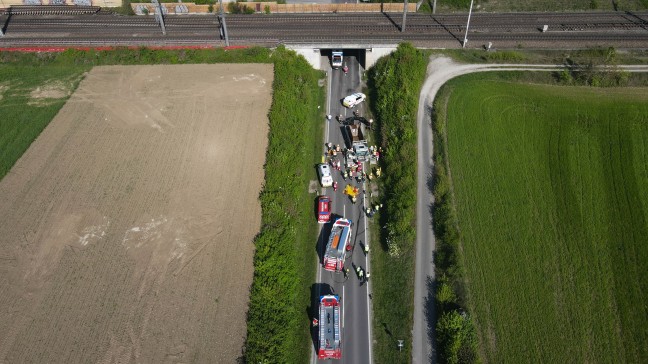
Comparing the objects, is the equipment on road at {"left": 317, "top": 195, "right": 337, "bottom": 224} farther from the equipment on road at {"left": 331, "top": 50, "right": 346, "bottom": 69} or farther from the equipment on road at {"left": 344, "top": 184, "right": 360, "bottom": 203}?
the equipment on road at {"left": 331, "top": 50, "right": 346, "bottom": 69}

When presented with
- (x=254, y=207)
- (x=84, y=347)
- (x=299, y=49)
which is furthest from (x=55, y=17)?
(x=84, y=347)

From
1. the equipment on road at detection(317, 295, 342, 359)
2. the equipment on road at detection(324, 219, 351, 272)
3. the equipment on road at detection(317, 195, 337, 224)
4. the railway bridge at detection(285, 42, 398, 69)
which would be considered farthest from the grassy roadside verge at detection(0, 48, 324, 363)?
the equipment on road at detection(324, 219, 351, 272)

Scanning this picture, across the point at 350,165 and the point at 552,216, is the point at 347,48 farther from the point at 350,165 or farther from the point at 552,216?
the point at 552,216

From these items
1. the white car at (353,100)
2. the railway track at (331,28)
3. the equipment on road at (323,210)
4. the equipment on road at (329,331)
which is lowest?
the equipment on road at (329,331)

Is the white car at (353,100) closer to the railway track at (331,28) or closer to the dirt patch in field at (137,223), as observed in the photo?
the dirt patch in field at (137,223)

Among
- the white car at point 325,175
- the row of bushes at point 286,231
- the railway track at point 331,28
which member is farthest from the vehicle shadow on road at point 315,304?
the railway track at point 331,28

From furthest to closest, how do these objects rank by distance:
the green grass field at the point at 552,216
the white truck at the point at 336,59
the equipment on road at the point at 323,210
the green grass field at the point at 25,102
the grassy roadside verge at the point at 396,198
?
the white truck at the point at 336,59 < the green grass field at the point at 25,102 < the equipment on road at the point at 323,210 < the grassy roadside verge at the point at 396,198 < the green grass field at the point at 552,216
